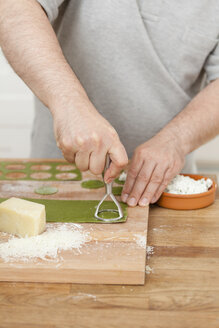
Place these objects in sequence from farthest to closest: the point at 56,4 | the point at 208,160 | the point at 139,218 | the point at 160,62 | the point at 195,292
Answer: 1. the point at 208,160
2. the point at 160,62
3. the point at 56,4
4. the point at 139,218
5. the point at 195,292

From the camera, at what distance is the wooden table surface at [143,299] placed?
2.22ft

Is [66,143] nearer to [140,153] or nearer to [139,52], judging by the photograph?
[140,153]

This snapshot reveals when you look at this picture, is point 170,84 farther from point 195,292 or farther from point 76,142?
point 195,292

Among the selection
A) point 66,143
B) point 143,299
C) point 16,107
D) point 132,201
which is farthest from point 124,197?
point 16,107

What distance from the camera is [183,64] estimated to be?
4.47 feet

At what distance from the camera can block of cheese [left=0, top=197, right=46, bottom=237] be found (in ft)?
2.92

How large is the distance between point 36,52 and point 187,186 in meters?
0.49

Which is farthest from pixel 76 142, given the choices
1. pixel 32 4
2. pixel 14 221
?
pixel 32 4

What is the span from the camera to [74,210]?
3.37ft

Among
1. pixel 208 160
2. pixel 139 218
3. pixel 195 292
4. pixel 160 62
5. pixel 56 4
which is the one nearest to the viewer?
pixel 195 292

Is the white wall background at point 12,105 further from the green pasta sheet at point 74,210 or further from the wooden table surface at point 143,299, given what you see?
the wooden table surface at point 143,299

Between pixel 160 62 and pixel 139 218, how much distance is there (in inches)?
21.8

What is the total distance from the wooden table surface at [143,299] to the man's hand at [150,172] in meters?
0.20

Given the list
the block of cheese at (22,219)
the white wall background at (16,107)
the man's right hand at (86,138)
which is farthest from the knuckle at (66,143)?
the white wall background at (16,107)
